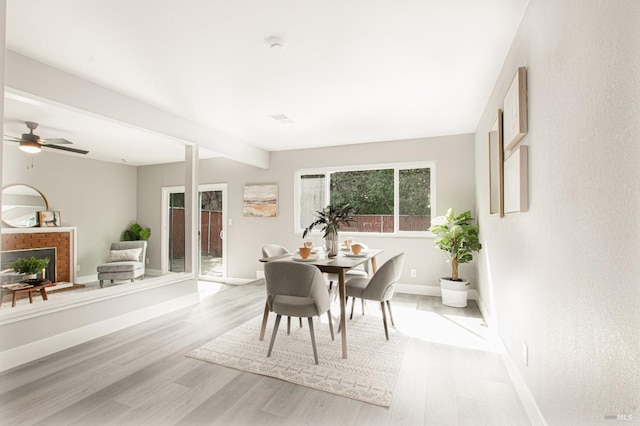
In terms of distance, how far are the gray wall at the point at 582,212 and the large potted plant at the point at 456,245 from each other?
1.98 meters

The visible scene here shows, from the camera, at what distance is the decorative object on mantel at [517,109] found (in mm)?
1880

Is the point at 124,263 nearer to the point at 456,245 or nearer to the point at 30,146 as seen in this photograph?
the point at 30,146

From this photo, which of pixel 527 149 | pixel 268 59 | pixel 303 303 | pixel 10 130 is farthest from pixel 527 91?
pixel 10 130

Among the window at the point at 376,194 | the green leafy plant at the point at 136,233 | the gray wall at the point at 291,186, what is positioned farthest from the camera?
the green leafy plant at the point at 136,233

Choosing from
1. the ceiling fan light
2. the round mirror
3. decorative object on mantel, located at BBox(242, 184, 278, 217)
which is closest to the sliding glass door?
decorative object on mantel, located at BBox(242, 184, 278, 217)

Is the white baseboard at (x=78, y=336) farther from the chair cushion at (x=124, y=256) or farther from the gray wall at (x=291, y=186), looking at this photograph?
the chair cushion at (x=124, y=256)

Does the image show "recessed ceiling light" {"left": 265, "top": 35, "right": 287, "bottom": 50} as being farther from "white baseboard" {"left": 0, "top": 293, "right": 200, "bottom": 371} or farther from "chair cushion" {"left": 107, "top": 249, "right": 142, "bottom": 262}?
"chair cushion" {"left": 107, "top": 249, "right": 142, "bottom": 262}

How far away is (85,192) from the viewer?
6168mm

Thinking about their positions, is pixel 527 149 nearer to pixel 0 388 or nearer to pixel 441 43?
pixel 441 43

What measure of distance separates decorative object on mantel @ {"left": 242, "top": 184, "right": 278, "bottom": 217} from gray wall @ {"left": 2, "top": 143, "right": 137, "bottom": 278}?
309 cm

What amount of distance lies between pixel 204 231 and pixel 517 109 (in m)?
6.03

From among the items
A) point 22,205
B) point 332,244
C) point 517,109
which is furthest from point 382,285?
point 22,205

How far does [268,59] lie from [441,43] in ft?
4.47

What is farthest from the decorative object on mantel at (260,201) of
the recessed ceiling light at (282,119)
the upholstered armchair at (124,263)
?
the upholstered armchair at (124,263)
